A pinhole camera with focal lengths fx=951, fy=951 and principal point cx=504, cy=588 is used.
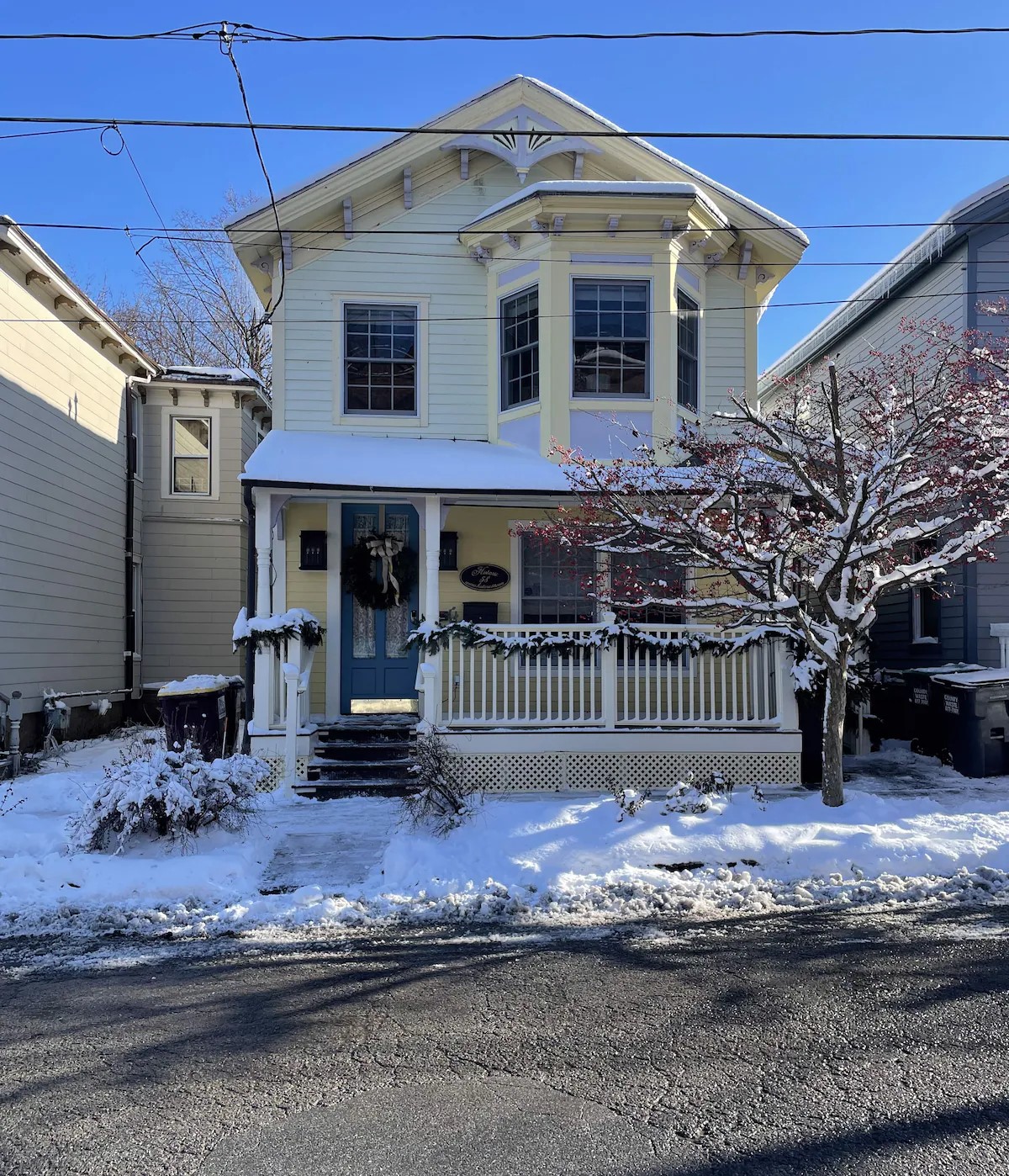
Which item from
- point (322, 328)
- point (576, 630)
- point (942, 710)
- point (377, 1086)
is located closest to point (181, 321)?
point (322, 328)

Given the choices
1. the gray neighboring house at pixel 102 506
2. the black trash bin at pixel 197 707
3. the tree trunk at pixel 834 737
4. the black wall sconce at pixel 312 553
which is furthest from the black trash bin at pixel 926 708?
the gray neighboring house at pixel 102 506

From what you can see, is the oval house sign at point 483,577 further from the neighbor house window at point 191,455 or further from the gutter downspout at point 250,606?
the neighbor house window at point 191,455

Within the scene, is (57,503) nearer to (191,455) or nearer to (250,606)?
(191,455)

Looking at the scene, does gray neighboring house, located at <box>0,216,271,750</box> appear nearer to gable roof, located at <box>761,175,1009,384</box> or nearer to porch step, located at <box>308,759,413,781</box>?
Answer: porch step, located at <box>308,759,413,781</box>

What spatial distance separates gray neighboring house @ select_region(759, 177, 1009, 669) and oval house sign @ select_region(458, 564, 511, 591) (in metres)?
4.85

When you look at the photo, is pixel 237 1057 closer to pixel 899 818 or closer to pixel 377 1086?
pixel 377 1086

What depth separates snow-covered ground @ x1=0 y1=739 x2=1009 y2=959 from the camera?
6.11 m

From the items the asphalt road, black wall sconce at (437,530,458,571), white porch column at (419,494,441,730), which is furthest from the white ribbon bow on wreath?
the asphalt road

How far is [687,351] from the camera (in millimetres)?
12141

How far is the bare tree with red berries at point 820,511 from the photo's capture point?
8.04 metres

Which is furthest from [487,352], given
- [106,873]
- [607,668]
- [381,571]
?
[106,873]

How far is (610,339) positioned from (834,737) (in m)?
5.61

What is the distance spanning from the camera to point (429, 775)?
26.7ft

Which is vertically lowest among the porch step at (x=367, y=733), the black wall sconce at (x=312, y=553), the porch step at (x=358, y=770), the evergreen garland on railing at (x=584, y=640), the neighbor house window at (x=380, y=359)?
the porch step at (x=358, y=770)
